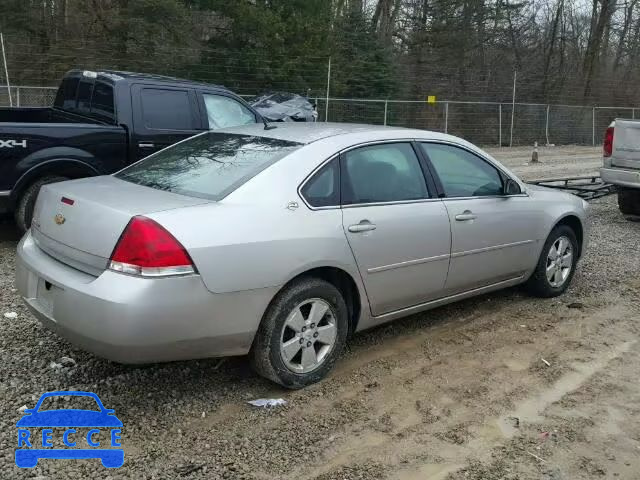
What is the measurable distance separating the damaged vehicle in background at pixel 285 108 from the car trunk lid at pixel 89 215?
33.4 feet

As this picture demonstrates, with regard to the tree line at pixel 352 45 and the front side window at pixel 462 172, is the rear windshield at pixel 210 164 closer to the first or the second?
the front side window at pixel 462 172

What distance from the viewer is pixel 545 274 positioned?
577cm

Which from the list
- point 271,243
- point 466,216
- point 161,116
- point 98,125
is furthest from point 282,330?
point 161,116

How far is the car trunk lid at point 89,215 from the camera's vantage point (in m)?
3.49

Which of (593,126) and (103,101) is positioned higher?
(593,126)

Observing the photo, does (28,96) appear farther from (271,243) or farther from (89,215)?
(271,243)

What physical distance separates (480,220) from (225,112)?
4118mm

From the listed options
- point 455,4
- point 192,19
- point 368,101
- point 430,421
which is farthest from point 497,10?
point 430,421

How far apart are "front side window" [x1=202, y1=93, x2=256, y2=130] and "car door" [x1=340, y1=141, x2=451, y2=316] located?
3775 mm

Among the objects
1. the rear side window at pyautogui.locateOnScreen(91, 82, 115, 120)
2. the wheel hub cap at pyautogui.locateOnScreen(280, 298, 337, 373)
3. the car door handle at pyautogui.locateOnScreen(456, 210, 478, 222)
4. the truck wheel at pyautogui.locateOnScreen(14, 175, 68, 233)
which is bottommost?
the wheel hub cap at pyautogui.locateOnScreen(280, 298, 337, 373)

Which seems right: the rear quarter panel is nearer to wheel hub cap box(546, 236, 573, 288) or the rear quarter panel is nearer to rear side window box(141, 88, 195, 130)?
wheel hub cap box(546, 236, 573, 288)

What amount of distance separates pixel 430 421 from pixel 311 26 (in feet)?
62.5

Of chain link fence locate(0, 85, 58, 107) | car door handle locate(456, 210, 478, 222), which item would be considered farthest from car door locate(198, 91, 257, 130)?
chain link fence locate(0, 85, 58, 107)

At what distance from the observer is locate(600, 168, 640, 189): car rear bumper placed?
8.99 meters
